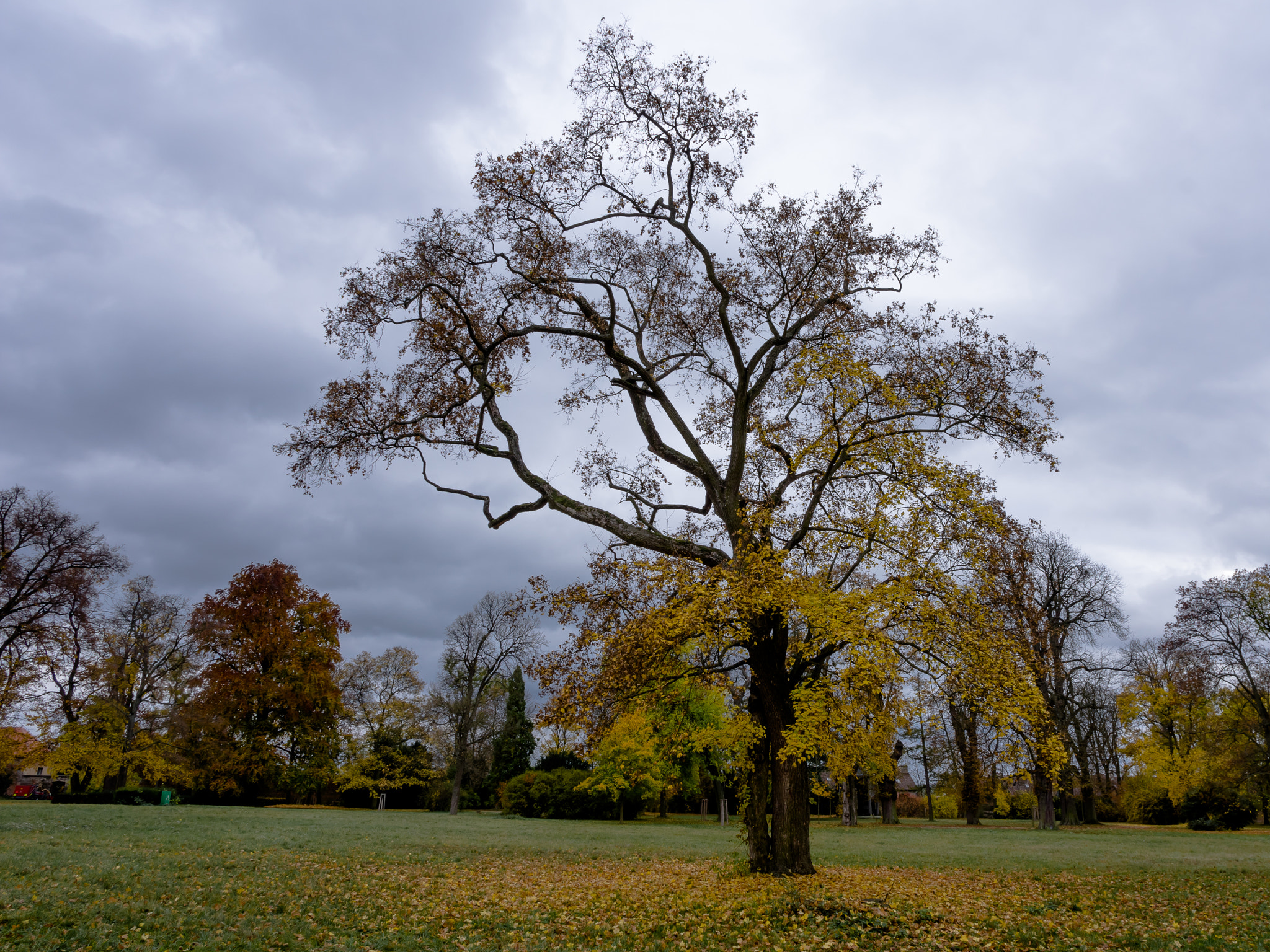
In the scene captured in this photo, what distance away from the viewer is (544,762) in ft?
165

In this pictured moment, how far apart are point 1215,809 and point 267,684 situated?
47.5 meters

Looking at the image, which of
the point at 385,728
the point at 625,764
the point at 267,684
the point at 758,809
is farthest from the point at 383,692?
the point at 758,809

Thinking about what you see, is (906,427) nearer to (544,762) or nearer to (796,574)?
(796,574)

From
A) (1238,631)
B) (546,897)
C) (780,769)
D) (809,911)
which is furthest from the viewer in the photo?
(1238,631)

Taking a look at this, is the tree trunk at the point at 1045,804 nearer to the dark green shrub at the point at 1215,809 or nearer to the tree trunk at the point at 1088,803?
the dark green shrub at the point at 1215,809

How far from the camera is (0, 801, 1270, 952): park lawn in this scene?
7.37 metres

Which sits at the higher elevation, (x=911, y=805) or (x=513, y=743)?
(x=513, y=743)

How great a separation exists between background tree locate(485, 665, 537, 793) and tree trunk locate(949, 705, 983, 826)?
28.5 m

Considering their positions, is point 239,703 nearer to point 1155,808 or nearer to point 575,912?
point 575,912

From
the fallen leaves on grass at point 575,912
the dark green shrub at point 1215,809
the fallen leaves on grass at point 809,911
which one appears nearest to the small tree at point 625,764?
the fallen leaves on grass at point 809,911

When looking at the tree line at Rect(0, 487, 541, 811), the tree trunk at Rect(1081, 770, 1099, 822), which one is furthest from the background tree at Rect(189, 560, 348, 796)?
the tree trunk at Rect(1081, 770, 1099, 822)

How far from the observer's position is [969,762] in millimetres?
33469

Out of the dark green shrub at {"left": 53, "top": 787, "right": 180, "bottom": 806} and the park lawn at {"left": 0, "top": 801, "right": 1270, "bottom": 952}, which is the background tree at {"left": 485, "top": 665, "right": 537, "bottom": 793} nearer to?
the dark green shrub at {"left": 53, "top": 787, "right": 180, "bottom": 806}

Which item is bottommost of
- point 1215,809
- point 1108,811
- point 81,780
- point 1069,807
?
point 1108,811
